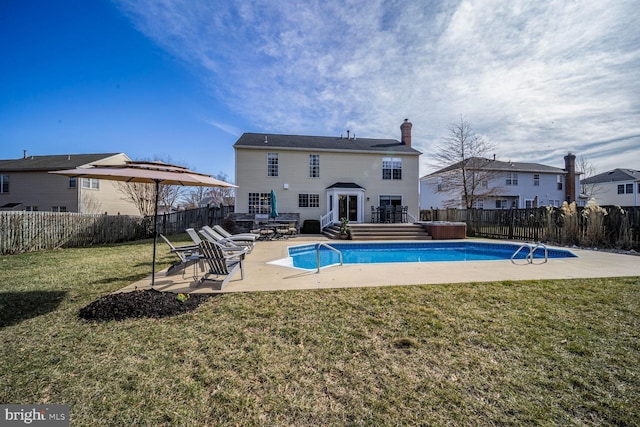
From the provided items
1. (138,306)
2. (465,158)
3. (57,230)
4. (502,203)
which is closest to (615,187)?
(502,203)

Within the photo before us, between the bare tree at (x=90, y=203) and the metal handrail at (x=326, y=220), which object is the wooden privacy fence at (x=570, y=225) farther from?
the bare tree at (x=90, y=203)

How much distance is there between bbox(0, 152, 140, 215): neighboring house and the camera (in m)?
22.0

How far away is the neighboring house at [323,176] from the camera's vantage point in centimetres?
1909

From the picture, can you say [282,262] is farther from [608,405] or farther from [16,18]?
[16,18]

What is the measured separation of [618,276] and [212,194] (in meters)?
51.9

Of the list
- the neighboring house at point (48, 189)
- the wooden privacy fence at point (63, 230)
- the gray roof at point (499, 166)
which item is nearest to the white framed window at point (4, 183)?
the neighboring house at point (48, 189)

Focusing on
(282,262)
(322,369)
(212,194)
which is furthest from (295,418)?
(212,194)

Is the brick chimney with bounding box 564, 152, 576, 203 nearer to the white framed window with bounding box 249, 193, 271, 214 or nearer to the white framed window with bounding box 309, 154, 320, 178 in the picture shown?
the white framed window with bounding box 309, 154, 320, 178

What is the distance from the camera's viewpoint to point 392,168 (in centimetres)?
2088

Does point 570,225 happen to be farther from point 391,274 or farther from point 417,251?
point 391,274

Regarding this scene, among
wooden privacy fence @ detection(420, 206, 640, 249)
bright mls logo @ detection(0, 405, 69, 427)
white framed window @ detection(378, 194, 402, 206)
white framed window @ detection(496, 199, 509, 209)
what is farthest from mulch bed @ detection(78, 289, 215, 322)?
white framed window @ detection(496, 199, 509, 209)

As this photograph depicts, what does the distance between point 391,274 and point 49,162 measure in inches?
1280

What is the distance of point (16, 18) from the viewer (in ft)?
26.7

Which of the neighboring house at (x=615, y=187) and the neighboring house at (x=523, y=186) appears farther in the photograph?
the neighboring house at (x=615, y=187)
